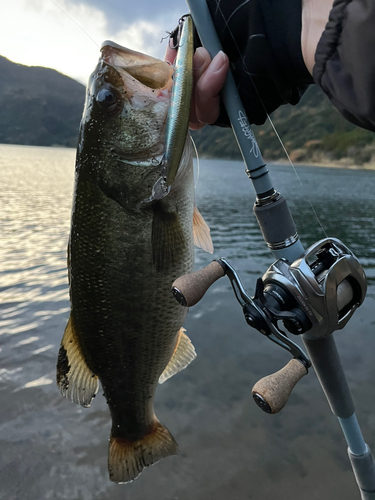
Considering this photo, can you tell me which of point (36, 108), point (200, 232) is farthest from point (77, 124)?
point (200, 232)

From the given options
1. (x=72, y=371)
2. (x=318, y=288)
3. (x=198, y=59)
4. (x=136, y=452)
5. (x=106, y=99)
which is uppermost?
(x=198, y=59)

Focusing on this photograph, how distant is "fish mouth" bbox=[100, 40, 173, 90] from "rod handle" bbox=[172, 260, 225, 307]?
98cm

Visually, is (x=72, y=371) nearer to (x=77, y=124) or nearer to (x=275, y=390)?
(x=275, y=390)

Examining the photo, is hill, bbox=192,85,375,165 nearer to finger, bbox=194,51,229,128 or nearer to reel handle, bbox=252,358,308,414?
finger, bbox=194,51,229,128

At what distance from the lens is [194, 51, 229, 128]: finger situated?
156cm

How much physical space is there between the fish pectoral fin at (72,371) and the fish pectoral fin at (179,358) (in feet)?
1.69

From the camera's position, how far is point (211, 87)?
5.29 feet

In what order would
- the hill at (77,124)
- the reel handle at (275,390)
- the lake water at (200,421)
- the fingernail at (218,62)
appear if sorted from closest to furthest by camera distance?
the reel handle at (275,390), the fingernail at (218,62), the lake water at (200,421), the hill at (77,124)

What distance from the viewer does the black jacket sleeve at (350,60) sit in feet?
2.75

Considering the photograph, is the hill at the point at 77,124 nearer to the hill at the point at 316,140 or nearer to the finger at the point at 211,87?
the hill at the point at 316,140

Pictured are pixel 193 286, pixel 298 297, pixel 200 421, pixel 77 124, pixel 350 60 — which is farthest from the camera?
pixel 77 124

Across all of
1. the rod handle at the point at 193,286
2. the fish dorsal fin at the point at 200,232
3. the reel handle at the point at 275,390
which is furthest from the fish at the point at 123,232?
the reel handle at the point at 275,390

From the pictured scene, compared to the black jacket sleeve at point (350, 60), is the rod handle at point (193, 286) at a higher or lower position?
lower

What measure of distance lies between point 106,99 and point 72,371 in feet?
5.23
